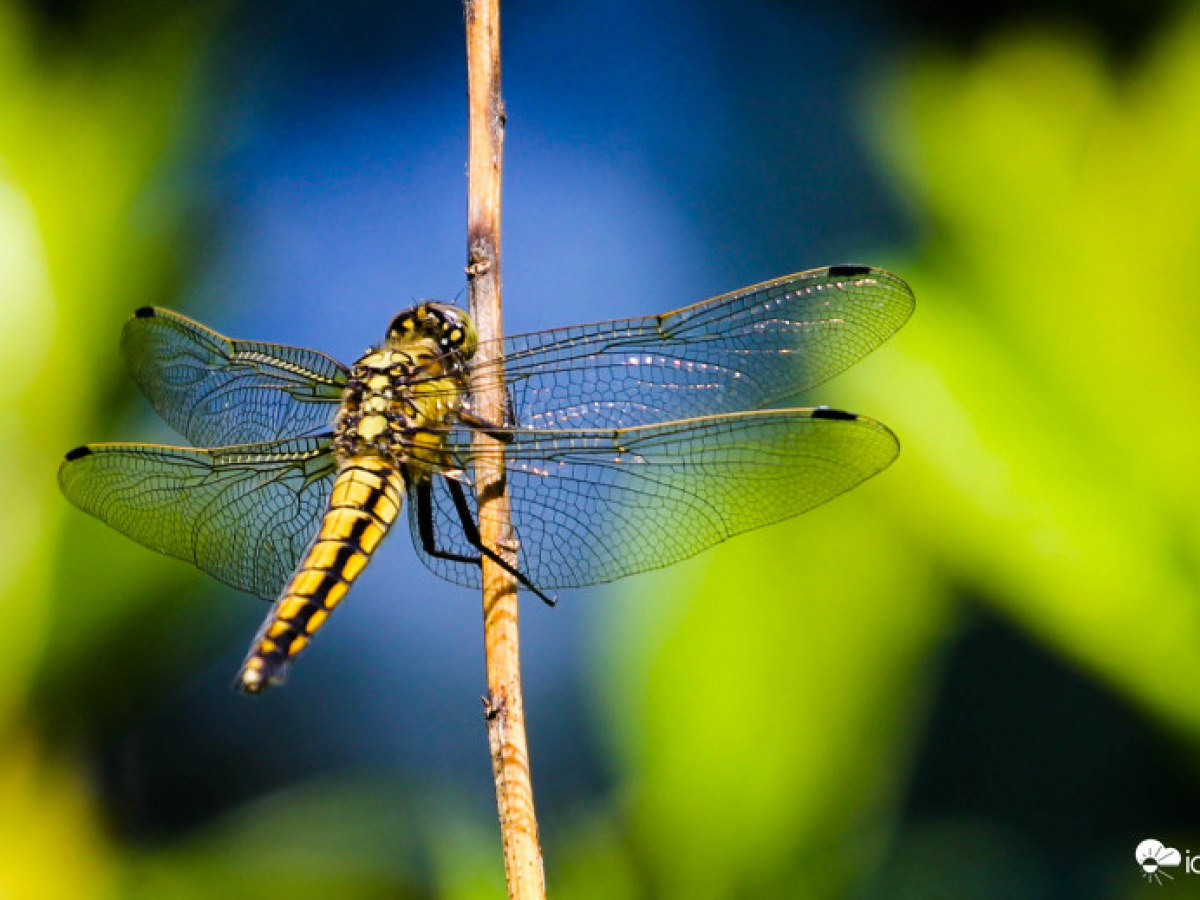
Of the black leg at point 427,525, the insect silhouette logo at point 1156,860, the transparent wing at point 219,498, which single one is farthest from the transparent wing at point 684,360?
the insect silhouette logo at point 1156,860

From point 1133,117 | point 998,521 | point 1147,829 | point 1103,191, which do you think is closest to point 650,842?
point 998,521

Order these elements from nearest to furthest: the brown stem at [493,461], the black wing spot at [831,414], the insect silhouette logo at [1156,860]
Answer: the brown stem at [493,461]
the black wing spot at [831,414]
the insect silhouette logo at [1156,860]

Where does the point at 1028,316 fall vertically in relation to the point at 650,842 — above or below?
above

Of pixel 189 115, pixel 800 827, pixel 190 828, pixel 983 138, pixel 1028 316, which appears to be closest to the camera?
pixel 800 827

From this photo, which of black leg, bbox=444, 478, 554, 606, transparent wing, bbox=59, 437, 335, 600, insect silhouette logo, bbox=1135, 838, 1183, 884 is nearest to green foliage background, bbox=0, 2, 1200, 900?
insect silhouette logo, bbox=1135, 838, 1183, 884

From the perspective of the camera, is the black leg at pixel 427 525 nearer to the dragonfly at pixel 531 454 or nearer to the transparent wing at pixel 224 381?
the dragonfly at pixel 531 454

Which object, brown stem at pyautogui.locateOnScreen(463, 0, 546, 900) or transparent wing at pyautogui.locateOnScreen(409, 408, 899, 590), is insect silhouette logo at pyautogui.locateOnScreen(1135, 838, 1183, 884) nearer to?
transparent wing at pyautogui.locateOnScreen(409, 408, 899, 590)

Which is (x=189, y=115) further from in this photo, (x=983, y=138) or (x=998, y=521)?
(x=998, y=521)
